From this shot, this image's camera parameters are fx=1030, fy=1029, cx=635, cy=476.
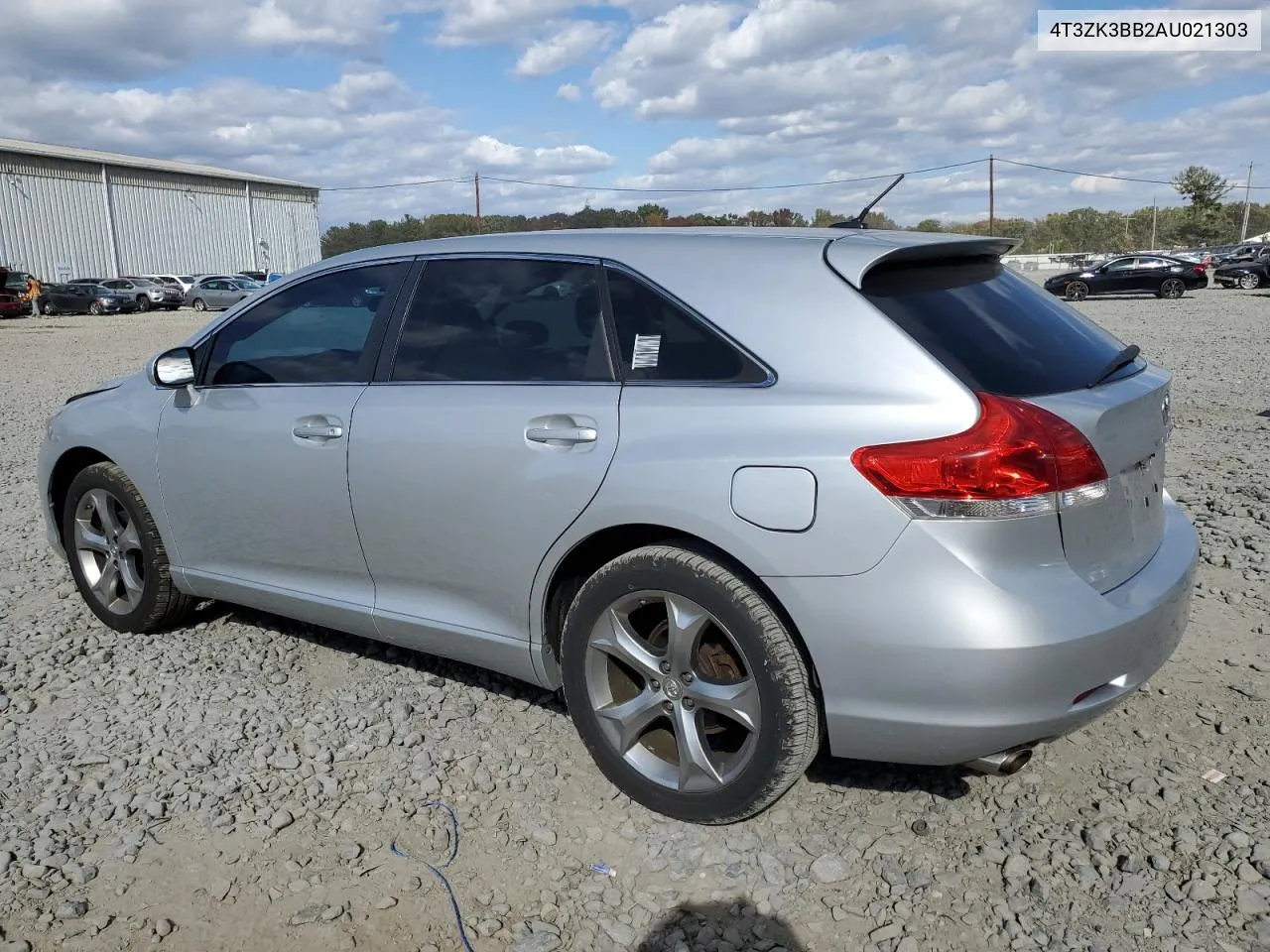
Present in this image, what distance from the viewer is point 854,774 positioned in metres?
3.26

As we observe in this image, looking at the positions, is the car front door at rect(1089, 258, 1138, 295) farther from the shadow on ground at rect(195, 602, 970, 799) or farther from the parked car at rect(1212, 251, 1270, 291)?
the shadow on ground at rect(195, 602, 970, 799)

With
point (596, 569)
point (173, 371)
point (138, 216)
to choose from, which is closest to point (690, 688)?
point (596, 569)

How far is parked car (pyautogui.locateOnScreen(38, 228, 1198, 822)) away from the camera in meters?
2.51

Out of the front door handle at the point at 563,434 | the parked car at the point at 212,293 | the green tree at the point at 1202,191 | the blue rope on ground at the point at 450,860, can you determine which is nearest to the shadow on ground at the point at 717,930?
the blue rope on ground at the point at 450,860

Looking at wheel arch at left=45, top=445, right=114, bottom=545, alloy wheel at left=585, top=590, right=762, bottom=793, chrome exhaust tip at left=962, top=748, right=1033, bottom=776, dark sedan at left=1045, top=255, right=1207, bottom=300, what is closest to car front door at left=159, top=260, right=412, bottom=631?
wheel arch at left=45, top=445, right=114, bottom=545

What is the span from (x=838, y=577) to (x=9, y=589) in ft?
15.0

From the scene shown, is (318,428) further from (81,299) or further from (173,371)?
(81,299)

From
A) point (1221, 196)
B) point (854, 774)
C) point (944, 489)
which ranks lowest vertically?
point (854, 774)

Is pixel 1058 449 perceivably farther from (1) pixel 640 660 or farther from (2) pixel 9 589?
(2) pixel 9 589

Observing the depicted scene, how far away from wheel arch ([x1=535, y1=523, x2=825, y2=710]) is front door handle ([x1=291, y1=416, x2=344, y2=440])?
3.26 feet

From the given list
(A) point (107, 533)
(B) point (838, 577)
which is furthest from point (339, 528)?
(B) point (838, 577)

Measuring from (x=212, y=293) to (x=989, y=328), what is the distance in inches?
1651

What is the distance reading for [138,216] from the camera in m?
51.8

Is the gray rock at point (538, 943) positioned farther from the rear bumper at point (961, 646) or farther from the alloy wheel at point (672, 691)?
the rear bumper at point (961, 646)
